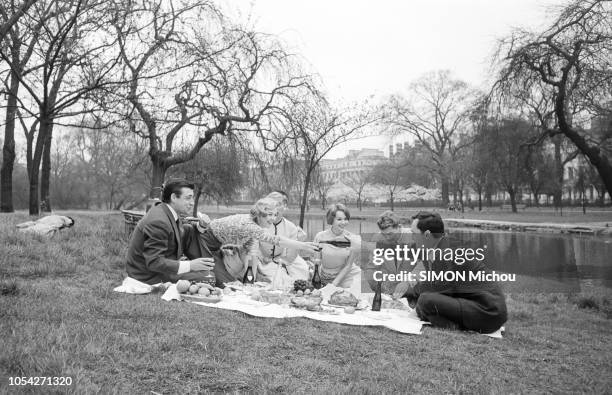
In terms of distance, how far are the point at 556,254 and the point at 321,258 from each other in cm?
1211

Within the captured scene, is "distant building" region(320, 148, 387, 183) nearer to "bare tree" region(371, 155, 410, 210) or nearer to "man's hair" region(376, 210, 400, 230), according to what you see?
"bare tree" region(371, 155, 410, 210)

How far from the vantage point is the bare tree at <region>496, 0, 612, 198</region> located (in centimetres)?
1474

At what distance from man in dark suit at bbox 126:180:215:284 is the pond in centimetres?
499

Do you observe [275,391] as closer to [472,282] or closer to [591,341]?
[472,282]

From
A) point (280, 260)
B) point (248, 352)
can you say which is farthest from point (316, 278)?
point (248, 352)

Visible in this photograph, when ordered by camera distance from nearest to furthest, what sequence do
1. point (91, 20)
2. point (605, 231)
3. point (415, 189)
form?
1. point (91, 20)
2. point (605, 231)
3. point (415, 189)

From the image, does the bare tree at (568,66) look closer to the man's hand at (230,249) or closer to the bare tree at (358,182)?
the man's hand at (230,249)

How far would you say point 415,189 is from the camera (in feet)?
184

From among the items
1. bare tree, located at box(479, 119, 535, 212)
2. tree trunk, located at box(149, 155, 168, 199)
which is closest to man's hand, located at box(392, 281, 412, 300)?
tree trunk, located at box(149, 155, 168, 199)

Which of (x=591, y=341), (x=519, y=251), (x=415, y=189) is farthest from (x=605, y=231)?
(x=415, y=189)

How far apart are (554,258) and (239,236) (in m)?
12.3

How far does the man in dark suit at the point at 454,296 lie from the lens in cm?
476

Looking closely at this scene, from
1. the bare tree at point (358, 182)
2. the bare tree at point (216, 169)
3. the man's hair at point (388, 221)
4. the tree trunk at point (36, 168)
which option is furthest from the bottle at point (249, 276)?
the bare tree at point (358, 182)

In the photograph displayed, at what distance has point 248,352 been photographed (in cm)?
355
